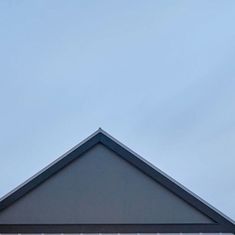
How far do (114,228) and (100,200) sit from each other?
31.4 inches

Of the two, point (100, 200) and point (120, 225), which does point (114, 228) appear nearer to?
point (120, 225)

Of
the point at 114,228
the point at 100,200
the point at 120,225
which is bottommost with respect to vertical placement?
the point at 114,228

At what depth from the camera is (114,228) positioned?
42.7 ft

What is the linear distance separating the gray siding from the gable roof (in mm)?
105

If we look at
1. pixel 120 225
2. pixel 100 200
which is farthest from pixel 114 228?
pixel 100 200

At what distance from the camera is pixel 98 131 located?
14055mm

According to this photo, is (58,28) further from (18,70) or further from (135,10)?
(18,70)

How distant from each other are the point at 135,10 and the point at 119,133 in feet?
38.4

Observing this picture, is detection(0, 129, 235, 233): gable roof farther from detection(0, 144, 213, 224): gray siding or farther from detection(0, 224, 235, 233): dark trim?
detection(0, 144, 213, 224): gray siding

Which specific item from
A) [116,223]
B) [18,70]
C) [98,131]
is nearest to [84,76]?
[18,70]

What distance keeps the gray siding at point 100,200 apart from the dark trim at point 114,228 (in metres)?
0.11

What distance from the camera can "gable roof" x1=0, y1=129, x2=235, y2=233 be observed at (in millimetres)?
12977

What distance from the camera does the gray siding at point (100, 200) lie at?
13133 millimetres

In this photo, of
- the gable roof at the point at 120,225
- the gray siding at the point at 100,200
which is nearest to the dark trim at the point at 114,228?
the gable roof at the point at 120,225
